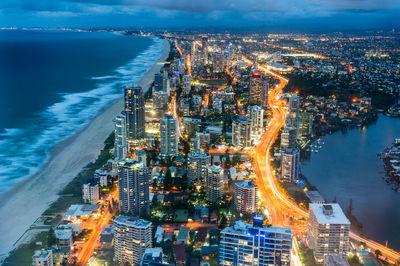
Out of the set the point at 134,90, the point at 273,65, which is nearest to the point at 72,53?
the point at 273,65

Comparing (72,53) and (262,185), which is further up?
(72,53)

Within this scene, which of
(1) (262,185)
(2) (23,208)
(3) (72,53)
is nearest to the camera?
(2) (23,208)

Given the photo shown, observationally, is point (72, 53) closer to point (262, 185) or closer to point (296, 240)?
point (262, 185)

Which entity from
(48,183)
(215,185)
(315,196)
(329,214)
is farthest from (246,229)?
(48,183)

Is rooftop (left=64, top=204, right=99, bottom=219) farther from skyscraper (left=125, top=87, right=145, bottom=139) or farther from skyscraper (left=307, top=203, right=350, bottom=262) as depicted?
skyscraper (left=125, top=87, right=145, bottom=139)

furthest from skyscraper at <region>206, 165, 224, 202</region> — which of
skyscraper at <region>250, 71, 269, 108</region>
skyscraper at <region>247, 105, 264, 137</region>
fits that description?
skyscraper at <region>250, 71, 269, 108</region>

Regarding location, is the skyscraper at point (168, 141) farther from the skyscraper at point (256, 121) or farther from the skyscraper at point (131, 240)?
the skyscraper at point (131, 240)

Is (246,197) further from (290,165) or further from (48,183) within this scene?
(48,183)
